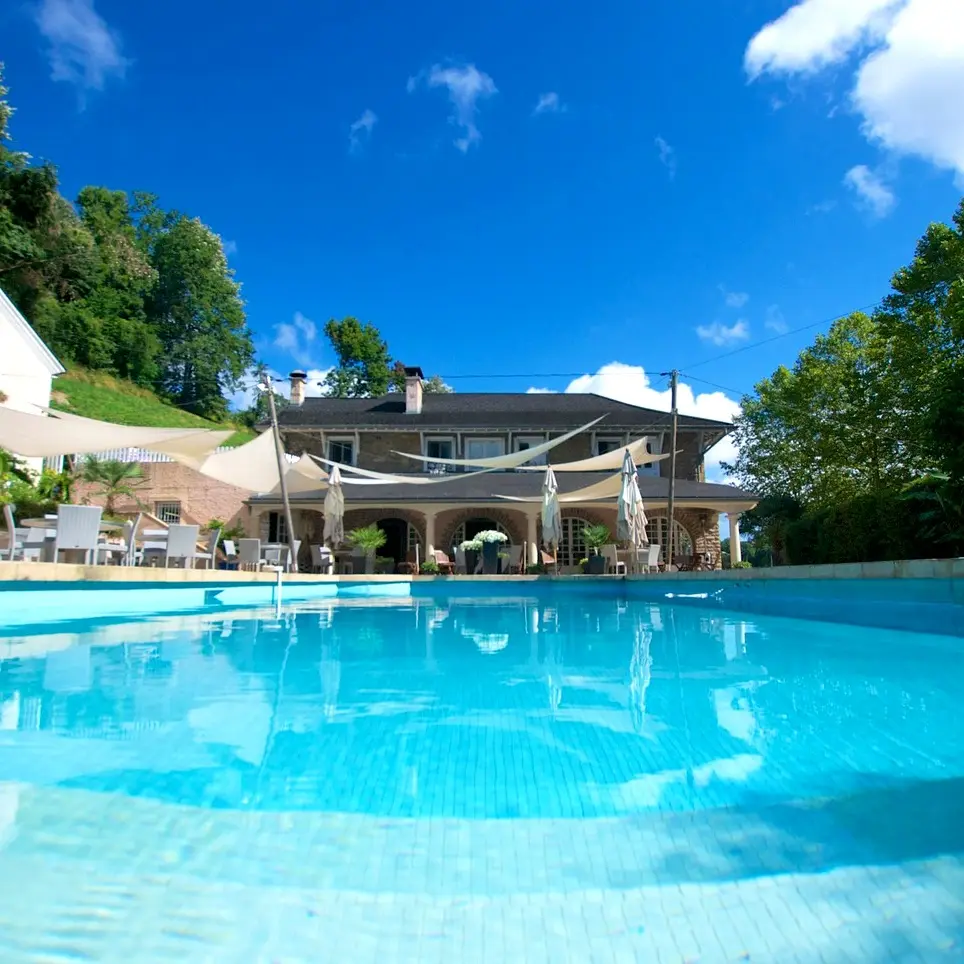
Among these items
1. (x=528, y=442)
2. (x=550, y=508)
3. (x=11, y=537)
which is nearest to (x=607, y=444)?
(x=528, y=442)

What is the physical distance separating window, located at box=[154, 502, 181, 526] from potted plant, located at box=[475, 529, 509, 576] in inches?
368

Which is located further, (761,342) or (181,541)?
(761,342)

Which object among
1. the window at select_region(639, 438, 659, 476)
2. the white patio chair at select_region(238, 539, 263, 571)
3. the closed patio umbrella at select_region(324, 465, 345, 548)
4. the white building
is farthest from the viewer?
the window at select_region(639, 438, 659, 476)

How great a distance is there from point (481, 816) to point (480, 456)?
21617 mm

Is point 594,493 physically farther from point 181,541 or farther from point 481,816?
point 481,816

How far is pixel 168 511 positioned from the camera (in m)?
20.3

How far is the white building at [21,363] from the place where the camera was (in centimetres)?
1970

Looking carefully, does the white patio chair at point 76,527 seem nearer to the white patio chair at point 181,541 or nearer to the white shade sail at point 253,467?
the white patio chair at point 181,541

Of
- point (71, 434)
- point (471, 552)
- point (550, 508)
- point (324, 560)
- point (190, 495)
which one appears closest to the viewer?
point (71, 434)

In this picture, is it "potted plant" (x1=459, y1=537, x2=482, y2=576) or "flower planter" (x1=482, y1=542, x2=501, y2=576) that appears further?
"flower planter" (x1=482, y1=542, x2=501, y2=576)

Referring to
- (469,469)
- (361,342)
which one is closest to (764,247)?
(469,469)

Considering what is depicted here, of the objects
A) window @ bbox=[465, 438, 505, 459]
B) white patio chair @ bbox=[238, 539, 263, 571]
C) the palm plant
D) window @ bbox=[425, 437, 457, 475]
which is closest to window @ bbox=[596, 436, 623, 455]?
window @ bbox=[465, 438, 505, 459]

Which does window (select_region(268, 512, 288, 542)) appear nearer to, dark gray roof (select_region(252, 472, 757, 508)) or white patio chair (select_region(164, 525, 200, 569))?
dark gray roof (select_region(252, 472, 757, 508))

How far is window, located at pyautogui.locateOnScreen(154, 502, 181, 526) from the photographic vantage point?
20.2 m
